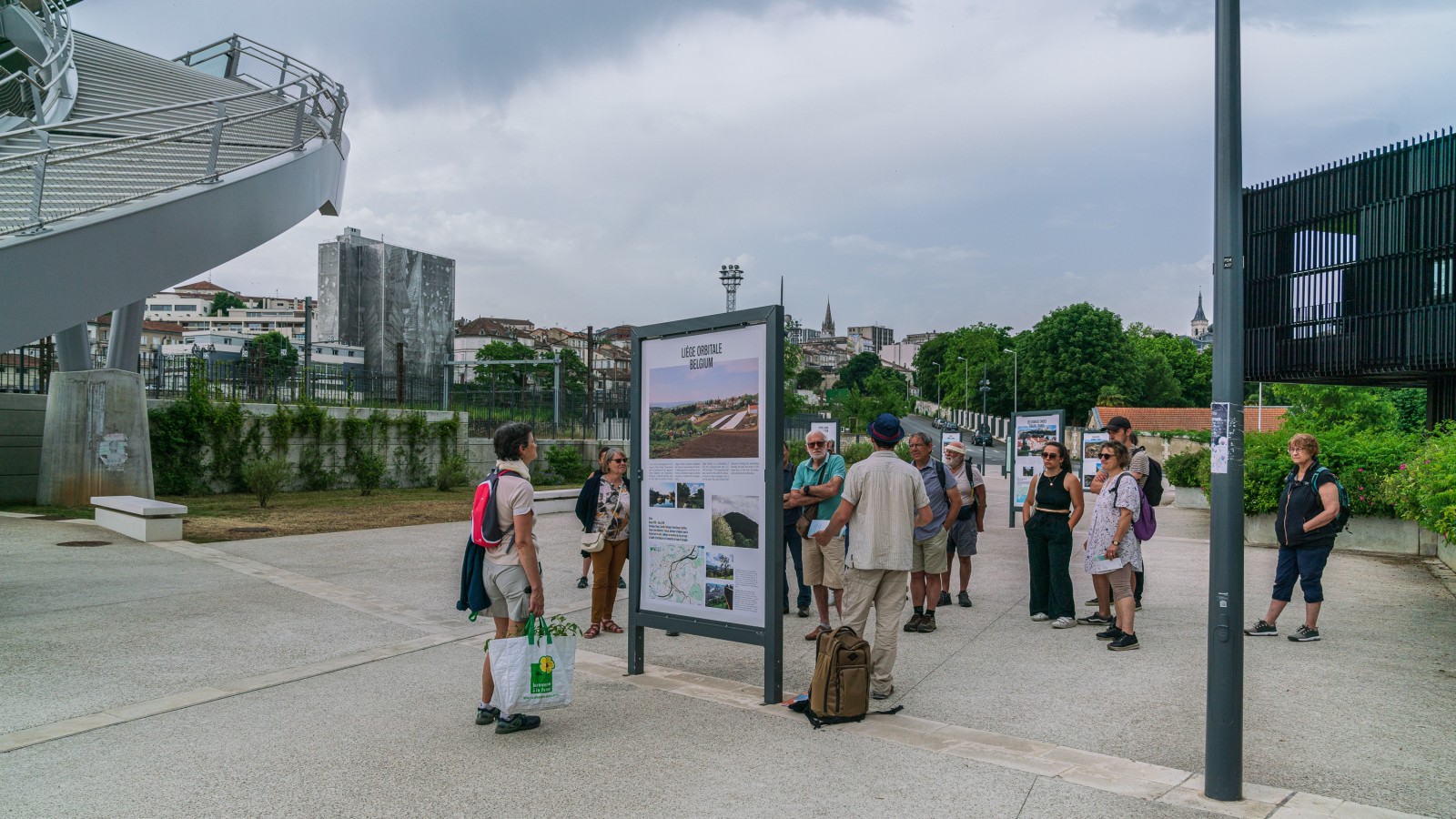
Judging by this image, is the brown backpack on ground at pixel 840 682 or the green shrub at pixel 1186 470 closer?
the brown backpack on ground at pixel 840 682

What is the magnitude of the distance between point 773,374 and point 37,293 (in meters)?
12.7

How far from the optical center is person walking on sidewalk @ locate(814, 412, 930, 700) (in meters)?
6.35

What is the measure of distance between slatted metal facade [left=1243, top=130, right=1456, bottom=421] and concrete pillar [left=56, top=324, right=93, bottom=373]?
82.9ft

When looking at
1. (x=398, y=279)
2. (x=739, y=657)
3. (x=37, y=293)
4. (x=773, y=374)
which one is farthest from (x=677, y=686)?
(x=398, y=279)

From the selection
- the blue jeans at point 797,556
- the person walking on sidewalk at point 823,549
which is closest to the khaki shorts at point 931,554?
the person walking on sidewalk at point 823,549

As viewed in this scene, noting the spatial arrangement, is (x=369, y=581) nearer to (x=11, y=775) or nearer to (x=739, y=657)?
Result: (x=739, y=657)

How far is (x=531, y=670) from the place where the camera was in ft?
18.2

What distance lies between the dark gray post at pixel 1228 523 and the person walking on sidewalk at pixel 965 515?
16.8 ft

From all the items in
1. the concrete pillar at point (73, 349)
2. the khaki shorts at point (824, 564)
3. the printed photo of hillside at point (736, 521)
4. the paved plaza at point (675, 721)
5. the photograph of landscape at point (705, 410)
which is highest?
the concrete pillar at point (73, 349)

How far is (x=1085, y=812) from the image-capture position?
4.46 metres

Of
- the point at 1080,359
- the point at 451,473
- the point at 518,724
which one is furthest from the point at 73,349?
the point at 1080,359

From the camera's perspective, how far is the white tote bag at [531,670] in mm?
5500

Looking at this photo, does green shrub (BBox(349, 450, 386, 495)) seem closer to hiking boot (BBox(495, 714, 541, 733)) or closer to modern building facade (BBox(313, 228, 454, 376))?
hiking boot (BBox(495, 714, 541, 733))

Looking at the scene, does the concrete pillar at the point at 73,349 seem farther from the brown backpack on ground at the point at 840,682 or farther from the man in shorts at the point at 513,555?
the brown backpack on ground at the point at 840,682
